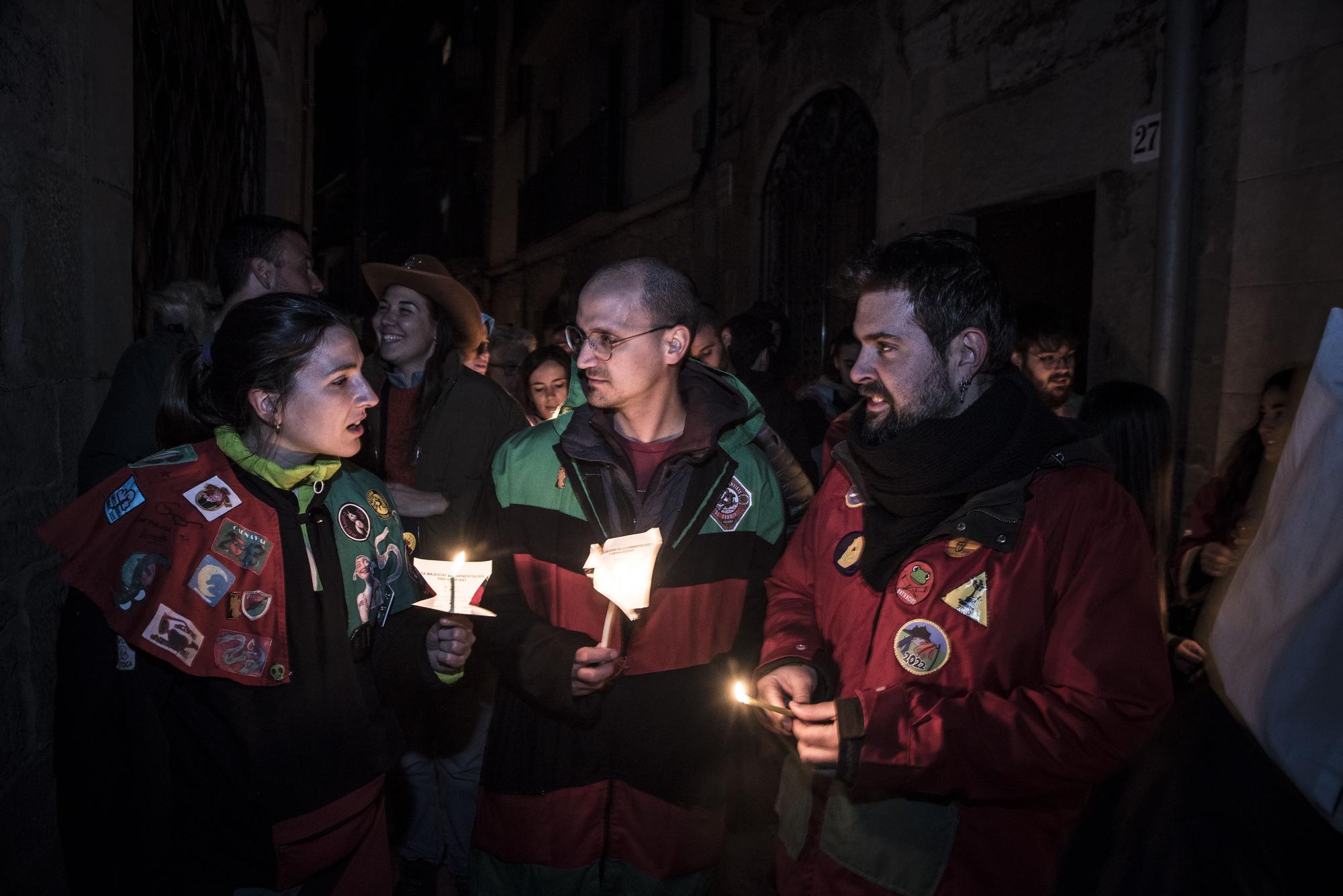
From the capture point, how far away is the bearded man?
5.56 ft

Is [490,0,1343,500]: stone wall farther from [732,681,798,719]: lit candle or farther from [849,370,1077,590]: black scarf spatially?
[732,681,798,719]: lit candle

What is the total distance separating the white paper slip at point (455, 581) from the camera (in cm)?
179

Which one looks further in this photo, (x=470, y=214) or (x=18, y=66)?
(x=470, y=214)

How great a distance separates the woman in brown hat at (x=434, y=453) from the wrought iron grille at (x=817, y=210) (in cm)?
439

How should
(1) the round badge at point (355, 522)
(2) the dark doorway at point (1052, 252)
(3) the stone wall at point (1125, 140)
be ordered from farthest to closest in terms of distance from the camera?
1. (2) the dark doorway at point (1052, 252)
2. (3) the stone wall at point (1125, 140)
3. (1) the round badge at point (355, 522)

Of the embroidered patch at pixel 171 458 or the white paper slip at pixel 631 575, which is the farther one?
the embroidered patch at pixel 171 458

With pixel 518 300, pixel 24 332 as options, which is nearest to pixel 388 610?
pixel 24 332

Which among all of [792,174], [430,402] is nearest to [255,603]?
[430,402]

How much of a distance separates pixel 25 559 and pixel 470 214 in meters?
21.3

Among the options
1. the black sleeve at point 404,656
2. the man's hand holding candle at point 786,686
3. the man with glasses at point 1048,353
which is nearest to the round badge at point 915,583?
the man's hand holding candle at point 786,686

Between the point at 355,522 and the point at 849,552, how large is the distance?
1.36 meters

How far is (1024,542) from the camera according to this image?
1.81m

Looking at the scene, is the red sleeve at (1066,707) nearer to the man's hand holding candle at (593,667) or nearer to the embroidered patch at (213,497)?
the man's hand holding candle at (593,667)

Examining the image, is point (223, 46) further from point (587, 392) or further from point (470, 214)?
point (470, 214)
